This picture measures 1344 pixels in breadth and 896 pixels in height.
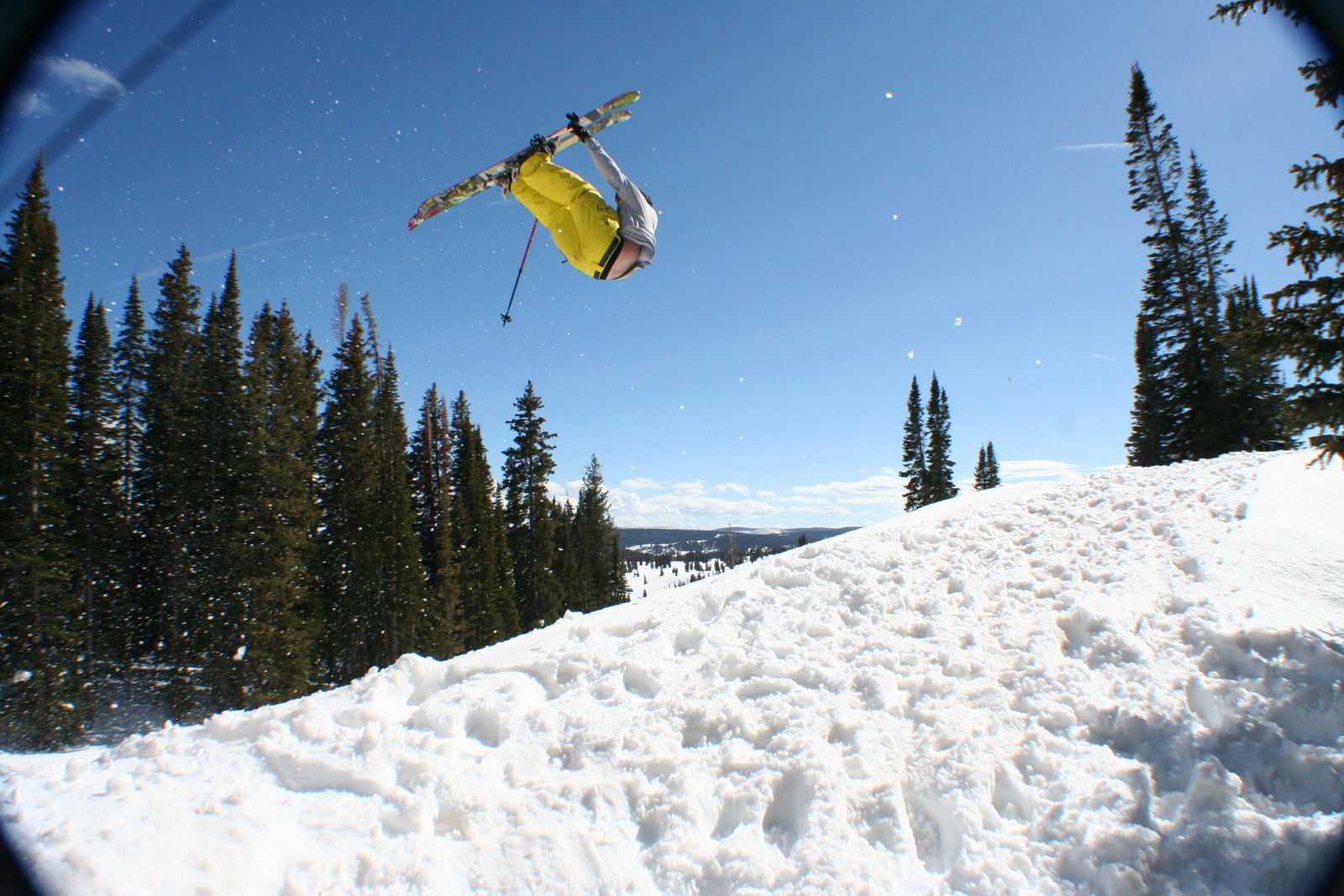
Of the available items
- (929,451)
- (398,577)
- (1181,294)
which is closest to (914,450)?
(929,451)

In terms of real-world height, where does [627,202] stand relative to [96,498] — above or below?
above

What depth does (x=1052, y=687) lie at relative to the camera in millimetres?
4359

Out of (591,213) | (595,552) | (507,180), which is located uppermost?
(507,180)

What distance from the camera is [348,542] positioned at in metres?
22.6

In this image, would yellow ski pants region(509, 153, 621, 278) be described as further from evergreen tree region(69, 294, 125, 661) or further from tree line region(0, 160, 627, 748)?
evergreen tree region(69, 294, 125, 661)

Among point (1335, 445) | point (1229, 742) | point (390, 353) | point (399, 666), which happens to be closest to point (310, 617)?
point (390, 353)

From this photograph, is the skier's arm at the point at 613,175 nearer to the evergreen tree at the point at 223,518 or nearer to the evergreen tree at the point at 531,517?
the evergreen tree at the point at 223,518

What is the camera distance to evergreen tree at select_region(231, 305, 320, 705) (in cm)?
1748

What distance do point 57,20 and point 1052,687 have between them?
9.86m

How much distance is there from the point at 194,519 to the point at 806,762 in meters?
23.8

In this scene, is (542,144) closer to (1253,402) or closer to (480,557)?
(480,557)

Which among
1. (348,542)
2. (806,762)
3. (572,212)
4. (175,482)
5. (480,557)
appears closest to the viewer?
(806,762)

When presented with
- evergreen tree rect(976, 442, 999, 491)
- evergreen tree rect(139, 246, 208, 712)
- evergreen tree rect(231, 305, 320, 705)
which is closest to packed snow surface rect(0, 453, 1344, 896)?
evergreen tree rect(231, 305, 320, 705)

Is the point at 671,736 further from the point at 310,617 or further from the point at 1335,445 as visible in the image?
the point at 310,617
